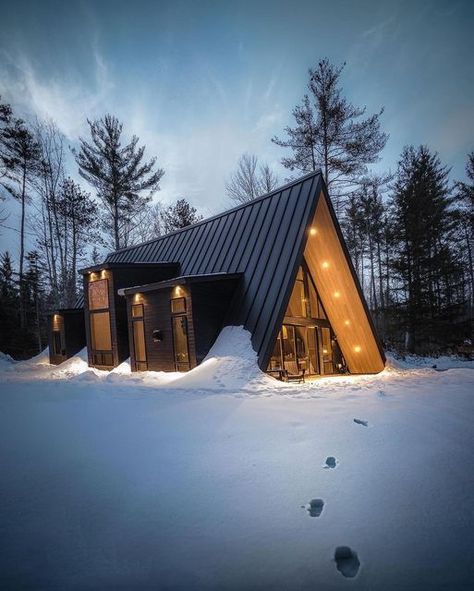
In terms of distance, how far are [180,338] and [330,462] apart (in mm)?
7380

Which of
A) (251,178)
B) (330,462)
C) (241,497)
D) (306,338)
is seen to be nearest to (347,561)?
(241,497)

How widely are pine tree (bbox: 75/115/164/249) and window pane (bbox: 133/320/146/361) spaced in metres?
11.1

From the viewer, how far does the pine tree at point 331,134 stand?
48.2 ft

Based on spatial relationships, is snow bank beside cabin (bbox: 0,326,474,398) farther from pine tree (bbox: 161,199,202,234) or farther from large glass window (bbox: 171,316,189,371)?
pine tree (bbox: 161,199,202,234)

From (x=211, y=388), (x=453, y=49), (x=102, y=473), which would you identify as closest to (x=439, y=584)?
(x=102, y=473)

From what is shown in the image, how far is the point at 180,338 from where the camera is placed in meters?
9.79

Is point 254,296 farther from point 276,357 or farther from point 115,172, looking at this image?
point 115,172

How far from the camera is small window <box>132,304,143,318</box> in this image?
36.4 feet

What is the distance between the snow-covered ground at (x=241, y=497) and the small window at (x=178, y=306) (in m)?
4.81

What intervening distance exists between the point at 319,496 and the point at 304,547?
0.65 metres

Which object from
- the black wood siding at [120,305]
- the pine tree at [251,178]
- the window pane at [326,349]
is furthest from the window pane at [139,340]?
the pine tree at [251,178]

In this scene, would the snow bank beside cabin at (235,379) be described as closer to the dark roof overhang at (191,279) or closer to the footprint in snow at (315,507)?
the dark roof overhang at (191,279)

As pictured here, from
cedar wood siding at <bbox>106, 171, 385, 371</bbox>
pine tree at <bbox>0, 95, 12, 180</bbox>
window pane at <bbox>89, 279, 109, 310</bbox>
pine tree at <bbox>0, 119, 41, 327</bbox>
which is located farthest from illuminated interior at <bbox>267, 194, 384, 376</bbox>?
pine tree at <bbox>0, 95, 12, 180</bbox>

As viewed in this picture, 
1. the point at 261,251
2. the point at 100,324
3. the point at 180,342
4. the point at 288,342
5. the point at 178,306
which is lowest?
the point at 288,342
